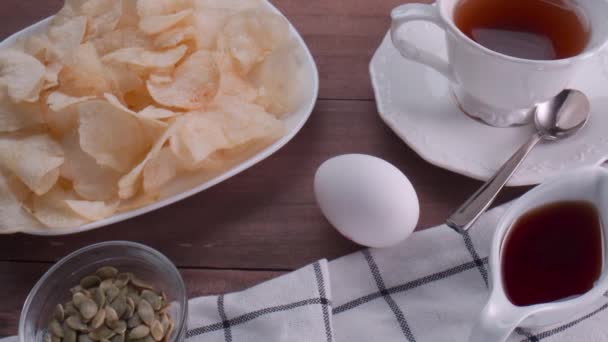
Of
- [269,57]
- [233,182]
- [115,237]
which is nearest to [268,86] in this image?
[269,57]

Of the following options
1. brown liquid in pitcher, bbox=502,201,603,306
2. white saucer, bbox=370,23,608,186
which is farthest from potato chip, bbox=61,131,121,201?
brown liquid in pitcher, bbox=502,201,603,306

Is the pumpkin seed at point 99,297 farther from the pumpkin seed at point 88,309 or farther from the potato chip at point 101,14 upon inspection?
the potato chip at point 101,14

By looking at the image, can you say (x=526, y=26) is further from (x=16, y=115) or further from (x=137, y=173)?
(x=16, y=115)

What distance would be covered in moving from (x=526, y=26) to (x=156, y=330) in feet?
2.12

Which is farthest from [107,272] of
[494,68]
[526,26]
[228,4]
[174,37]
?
[526,26]

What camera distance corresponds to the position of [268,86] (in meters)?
0.91

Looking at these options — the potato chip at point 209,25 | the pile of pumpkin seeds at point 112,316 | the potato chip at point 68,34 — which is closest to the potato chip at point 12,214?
the pile of pumpkin seeds at point 112,316

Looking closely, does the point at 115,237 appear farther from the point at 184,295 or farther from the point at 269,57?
the point at 269,57

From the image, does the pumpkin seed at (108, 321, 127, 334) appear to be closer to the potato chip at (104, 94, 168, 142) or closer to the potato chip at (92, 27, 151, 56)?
the potato chip at (104, 94, 168, 142)

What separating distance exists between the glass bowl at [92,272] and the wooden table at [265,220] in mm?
45

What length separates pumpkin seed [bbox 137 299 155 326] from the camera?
2.39 ft

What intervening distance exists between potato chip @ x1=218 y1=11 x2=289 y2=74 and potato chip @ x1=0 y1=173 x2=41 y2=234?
0.34 meters

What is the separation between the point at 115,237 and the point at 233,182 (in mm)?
178

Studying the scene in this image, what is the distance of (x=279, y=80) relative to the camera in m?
0.91
